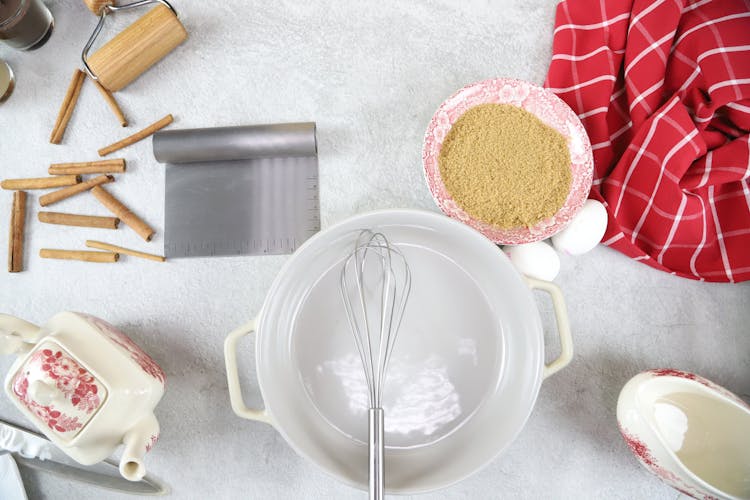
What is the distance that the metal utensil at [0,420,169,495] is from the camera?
0.55 meters

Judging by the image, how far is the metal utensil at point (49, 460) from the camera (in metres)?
0.55

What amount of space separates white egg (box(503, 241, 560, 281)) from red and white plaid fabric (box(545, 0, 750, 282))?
77mm

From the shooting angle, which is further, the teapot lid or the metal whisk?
the metal whisk

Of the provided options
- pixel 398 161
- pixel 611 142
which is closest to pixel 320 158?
pixel 398 161

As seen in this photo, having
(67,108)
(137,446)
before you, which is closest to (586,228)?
(137,446)

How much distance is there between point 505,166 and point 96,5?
0.49m

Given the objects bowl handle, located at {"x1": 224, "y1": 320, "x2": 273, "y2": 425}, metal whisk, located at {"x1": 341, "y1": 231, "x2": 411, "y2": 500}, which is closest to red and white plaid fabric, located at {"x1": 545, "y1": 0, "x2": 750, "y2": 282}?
metal whisk, located at {"x1": 341, "y1": 231, "x2": 411, "y2": 500}

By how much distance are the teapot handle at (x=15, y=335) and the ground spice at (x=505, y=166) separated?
0.41 m

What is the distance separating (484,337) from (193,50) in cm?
46

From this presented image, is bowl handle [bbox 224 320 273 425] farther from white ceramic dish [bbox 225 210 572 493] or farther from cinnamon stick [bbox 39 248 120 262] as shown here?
cinnamon stick [bbox 39 248 120 262]

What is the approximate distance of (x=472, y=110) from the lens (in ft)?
1.81

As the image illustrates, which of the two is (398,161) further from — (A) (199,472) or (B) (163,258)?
(A) (199,472)

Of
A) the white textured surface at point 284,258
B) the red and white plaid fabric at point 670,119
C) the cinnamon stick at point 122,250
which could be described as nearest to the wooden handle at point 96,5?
the white textured surface at point 284,258

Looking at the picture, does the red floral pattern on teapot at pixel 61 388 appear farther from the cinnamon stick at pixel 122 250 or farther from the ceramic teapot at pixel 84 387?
the cinnamon stick at pixel 122 250
